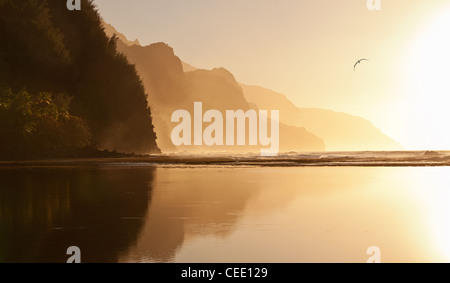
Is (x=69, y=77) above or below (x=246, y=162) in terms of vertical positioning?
above

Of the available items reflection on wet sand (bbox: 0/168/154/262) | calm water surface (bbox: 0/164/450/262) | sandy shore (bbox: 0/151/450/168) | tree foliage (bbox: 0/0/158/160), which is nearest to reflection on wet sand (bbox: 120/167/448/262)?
calm water surface (bbox: 0/164/450/262)

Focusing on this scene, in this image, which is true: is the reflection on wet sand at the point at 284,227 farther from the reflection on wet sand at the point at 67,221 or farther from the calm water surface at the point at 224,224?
the reflection on wet sand at the point at 67,221

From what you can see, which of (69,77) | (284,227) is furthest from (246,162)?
(284,227)

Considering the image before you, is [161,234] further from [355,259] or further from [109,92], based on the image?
[109,92]

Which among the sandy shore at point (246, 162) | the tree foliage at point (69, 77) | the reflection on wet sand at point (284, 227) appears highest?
the tree foliage at point (69, 77)

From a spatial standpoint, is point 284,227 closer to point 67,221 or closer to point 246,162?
point 67,221

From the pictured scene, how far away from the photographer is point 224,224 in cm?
1357

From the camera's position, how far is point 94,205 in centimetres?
1744

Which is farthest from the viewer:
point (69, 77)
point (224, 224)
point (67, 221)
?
point (69, 77)

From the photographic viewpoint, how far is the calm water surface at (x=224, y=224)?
10164 mm

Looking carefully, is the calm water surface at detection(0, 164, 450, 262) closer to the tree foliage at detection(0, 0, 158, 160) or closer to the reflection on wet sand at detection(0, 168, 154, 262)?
the reflection on wet sand at detection(0, 168, 154, 262)

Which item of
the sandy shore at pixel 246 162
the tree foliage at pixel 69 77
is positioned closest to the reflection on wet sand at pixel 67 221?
the sandy shore at pixel 246 162

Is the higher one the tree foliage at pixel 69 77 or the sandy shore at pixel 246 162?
the tree foliage at pixel 69 77

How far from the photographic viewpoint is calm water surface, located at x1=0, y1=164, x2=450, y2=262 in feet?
33.3
